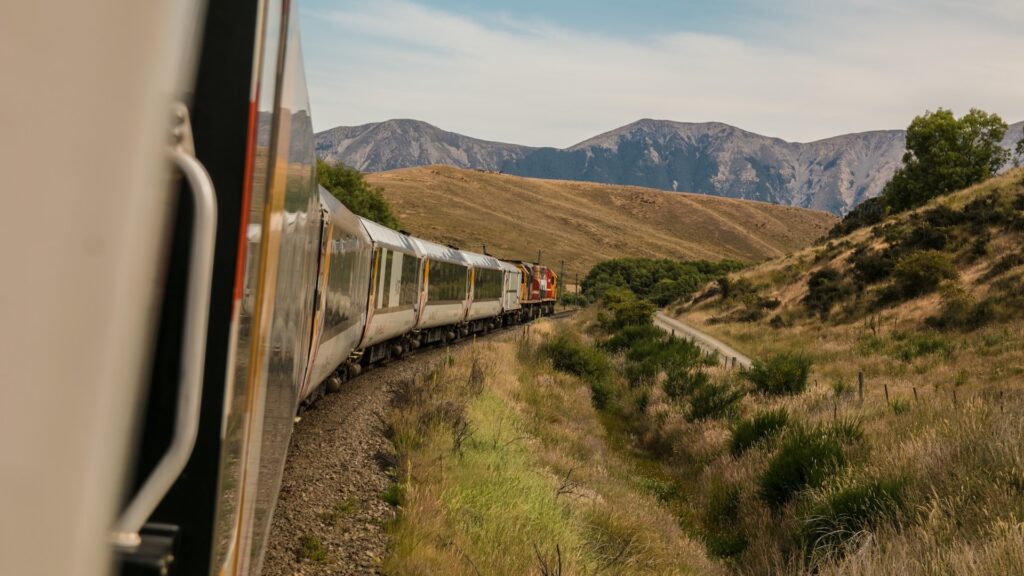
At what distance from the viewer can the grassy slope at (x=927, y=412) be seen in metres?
6.84

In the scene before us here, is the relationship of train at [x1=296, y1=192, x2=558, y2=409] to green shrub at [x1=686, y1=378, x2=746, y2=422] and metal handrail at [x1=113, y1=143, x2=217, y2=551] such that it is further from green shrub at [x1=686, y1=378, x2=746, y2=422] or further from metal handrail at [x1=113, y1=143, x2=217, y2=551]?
green shrub at [x1=686, y1=378, x2=746, y2=422]

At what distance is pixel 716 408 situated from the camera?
735 inches

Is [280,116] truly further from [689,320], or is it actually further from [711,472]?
[689,320]

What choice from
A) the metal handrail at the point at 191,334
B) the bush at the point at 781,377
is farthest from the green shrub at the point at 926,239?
the metal handrail at the point at 191,334

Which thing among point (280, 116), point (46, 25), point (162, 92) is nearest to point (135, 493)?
point (162, 92)

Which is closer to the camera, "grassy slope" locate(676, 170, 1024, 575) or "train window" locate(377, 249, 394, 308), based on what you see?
"grassy slope" locate(676, 170, 1024, 575)

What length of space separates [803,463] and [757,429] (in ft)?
11.7

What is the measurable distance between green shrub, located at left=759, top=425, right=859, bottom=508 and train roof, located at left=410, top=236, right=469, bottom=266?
992 cm

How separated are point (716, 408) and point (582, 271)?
106m

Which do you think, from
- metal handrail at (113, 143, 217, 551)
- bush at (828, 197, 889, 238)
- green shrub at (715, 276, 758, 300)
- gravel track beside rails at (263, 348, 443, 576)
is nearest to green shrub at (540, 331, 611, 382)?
gravel track beside rails at (263, 348, 443, 576)

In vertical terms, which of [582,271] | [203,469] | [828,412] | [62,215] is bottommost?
[582,271]

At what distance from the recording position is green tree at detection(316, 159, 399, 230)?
216 feet

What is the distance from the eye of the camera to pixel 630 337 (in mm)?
37469

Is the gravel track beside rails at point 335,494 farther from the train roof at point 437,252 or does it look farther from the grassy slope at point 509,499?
the train roof at point 437,252
